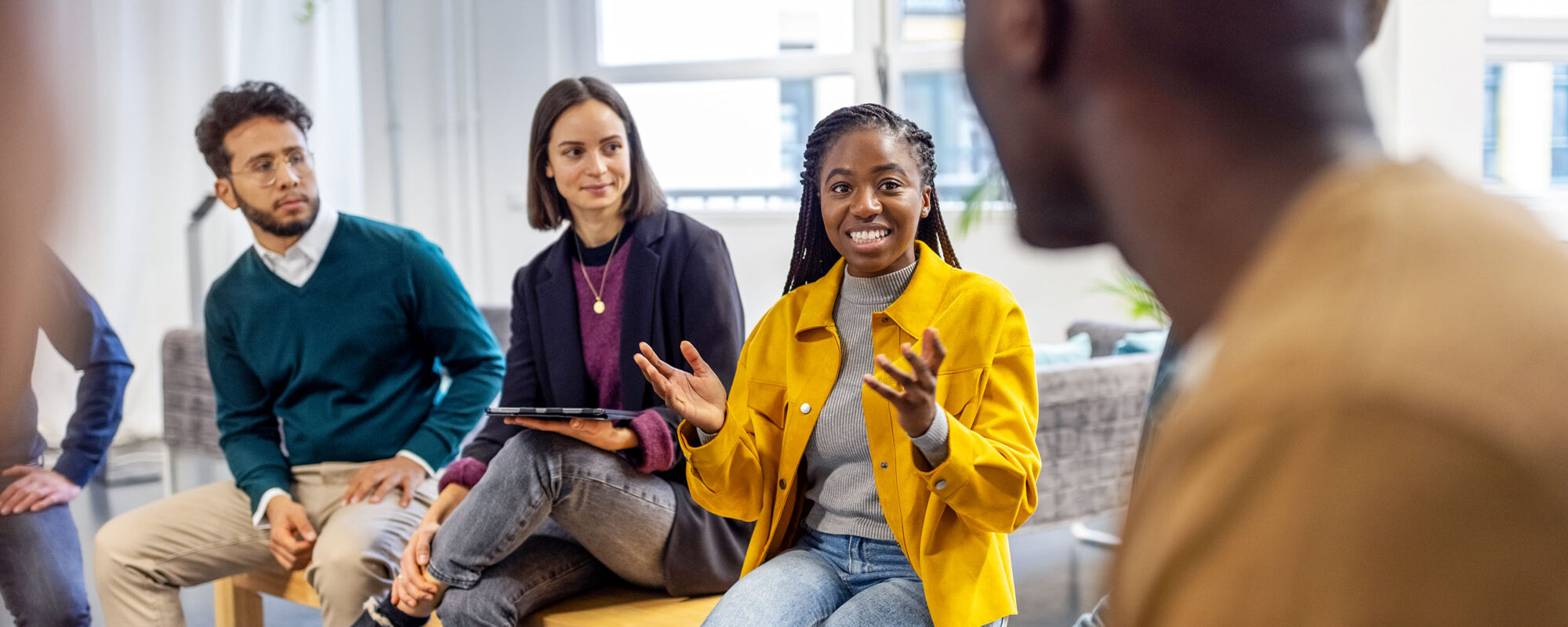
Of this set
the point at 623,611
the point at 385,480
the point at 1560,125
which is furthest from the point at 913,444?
the point at 1560,125

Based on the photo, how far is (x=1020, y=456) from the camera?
1460 mm

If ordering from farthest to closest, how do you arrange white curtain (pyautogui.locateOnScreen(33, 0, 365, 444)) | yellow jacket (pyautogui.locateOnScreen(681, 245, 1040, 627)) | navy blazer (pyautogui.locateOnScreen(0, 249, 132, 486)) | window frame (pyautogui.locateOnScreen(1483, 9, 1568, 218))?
white curtain (pyautogui.locateOnScreen(33, 0, 365, 444)) → window frame (pyautogui.locateOnScreen(1483, 9, 1568, 218)) → navy blazer (pyautogui.locateOnScreen(0, 249, 132, 486)) → yellow jacket (pyautogui.locateOnScreen(681, 245, 1040, 627))

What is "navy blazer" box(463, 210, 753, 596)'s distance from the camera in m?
1.93

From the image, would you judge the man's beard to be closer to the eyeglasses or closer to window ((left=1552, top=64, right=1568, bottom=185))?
the eyeglasses

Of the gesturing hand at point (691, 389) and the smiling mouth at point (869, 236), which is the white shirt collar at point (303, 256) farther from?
the smiling mouth at point (869, 236)

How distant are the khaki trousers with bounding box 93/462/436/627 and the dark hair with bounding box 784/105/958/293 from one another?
887 millimetres

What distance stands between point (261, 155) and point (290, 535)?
29.2 inches

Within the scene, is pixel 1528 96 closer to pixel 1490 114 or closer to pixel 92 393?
pixel 1490 114

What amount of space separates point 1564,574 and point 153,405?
20.0 feet

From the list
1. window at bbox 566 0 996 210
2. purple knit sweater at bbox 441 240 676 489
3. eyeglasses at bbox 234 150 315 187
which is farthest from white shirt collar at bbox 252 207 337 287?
window at bbox 566 0 996 210

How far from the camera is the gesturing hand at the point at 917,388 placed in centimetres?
107

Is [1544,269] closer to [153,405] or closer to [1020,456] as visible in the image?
[1020,456]

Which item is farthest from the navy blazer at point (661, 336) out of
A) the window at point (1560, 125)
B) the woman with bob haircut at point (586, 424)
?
the window at point (1560, 125)

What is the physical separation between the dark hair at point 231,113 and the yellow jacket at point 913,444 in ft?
4.00
